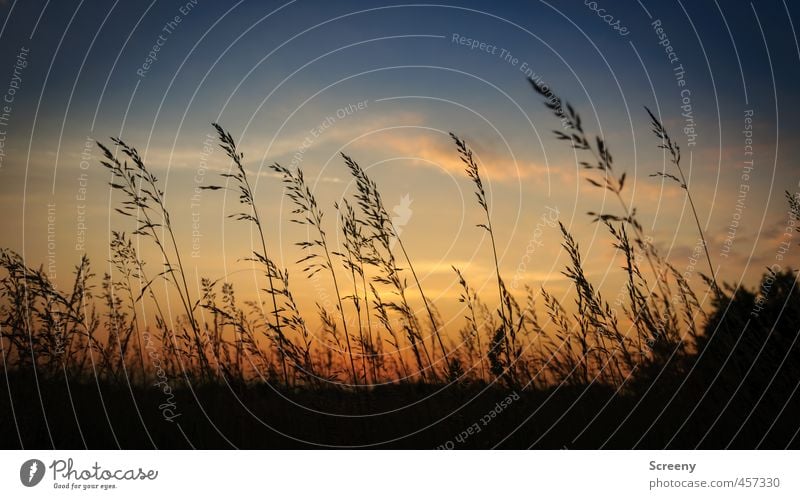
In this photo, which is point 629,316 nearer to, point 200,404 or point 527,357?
point 527,357

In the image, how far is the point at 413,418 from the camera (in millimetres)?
5395

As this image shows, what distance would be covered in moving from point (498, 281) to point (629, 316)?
113cm

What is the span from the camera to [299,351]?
5852 millimetres

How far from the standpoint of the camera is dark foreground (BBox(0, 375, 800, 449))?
16.1ft

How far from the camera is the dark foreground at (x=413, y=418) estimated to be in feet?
16.1
